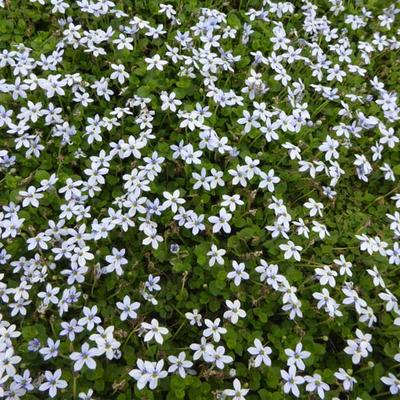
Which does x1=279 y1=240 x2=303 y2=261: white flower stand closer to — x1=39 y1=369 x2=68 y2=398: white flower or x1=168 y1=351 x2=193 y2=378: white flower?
x1=168 y1=351 x2=193 y2=378: white flower

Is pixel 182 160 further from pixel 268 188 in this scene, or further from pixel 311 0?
pixel 311 0

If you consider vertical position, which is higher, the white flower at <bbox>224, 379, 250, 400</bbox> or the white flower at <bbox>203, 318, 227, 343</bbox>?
the white flower at <bbox>203, 318, 227, 343</bbox>

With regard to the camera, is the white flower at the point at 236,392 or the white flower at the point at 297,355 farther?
the white flower at the point at 297,355

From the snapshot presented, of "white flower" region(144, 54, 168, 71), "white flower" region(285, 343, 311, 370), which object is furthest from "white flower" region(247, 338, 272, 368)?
"white flower" region(144, 54, 168, 71)

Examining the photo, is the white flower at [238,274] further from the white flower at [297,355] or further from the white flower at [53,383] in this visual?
the white flower at [53,383]

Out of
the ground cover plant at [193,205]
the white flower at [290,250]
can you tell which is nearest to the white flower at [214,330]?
the ground cover plant at [193,205]

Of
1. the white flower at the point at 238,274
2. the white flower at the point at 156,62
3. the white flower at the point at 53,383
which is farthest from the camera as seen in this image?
the white flower at the point at 156,62

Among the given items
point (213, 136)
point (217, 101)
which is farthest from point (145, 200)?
point (217, 101)

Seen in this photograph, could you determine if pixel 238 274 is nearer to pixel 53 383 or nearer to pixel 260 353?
pixel 260 353
